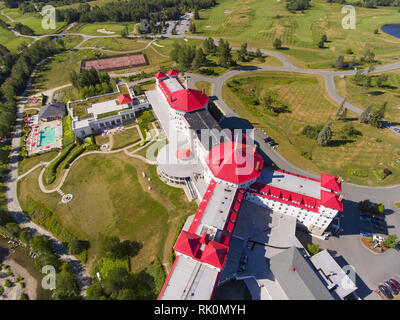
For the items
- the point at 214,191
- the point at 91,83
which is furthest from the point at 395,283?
the point at 91,83

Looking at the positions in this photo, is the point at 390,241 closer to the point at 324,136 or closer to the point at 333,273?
the point at 333,273

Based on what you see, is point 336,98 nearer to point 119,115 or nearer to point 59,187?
point 119,115

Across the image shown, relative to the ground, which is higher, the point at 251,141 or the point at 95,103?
the point at 95,103

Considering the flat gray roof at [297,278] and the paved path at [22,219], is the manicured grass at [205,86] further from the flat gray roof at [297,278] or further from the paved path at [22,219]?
the flat gray roof at [297,278]

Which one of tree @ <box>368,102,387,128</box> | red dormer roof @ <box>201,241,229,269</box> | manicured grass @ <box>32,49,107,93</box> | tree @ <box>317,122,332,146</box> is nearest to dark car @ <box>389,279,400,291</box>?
red dormer roof @ <box>201,241,229,269</box>
